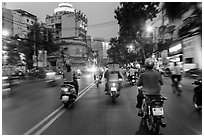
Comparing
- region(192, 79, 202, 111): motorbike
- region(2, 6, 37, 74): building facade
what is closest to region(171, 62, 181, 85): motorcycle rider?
region(192, 79, 202, 111): motorbike

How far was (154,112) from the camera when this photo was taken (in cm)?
341

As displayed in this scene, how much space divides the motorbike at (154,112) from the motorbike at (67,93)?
9.51 feet

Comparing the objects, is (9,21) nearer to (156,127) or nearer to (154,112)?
(154,112)

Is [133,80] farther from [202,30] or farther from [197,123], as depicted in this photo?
[202,30]

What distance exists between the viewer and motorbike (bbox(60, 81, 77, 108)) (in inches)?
239

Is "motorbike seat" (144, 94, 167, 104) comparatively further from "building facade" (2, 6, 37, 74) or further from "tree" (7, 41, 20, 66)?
"tree" (7, 41, 20, 66)

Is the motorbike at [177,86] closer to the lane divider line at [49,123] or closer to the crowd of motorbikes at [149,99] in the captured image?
the crowd of motorbikes at [149,99]

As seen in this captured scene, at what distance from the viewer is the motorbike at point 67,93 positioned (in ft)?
19.9

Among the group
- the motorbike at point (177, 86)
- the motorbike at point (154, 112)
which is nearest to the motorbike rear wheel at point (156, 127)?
the motorbike at point (154, 112)

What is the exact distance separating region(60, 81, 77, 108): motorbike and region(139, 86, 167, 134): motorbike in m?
2.90

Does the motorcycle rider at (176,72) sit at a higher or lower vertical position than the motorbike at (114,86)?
higher

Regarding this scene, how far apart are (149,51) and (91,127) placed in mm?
20018

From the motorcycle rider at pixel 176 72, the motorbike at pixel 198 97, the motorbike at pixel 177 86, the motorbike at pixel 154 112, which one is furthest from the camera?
the motorcycle rider at pixel 176 72

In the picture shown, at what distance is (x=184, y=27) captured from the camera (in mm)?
2211
